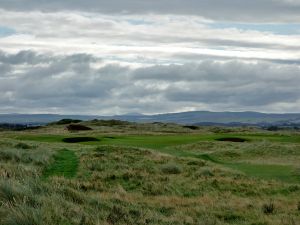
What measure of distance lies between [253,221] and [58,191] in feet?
19.1

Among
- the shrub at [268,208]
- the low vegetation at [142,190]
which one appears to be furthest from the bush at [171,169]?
the shrub at [268,208]

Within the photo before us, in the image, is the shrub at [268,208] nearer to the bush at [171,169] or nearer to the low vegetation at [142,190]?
the low vegetation at [142,190]

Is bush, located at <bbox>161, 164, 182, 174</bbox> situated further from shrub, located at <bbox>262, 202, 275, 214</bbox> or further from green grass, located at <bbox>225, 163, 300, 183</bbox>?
shrub, located at <bbox>262, 202, 275, 214</bbox>

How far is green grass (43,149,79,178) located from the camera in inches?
1077

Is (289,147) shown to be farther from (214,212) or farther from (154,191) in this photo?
(214,212)

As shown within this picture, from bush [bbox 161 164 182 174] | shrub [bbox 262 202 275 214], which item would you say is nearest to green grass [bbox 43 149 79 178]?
bush [bbox 161 164 182 174]

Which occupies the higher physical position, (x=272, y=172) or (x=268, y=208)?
(x=268, y=208)

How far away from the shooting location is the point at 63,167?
101 feet

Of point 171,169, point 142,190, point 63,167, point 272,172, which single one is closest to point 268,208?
point 142,190

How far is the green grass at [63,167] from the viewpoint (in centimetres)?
2735

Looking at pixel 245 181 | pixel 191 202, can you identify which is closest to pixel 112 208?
pixel 191 202

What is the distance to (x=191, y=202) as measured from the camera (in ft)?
63.7

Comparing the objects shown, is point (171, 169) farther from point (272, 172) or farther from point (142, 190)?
point (142, 190)

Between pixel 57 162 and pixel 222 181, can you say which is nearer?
pixel 222 181
